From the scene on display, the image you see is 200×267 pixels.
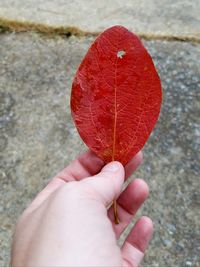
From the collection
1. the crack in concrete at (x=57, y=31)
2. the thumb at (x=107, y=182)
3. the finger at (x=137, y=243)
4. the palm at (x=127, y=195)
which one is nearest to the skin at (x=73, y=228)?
the thumb at (x=107, y=182)

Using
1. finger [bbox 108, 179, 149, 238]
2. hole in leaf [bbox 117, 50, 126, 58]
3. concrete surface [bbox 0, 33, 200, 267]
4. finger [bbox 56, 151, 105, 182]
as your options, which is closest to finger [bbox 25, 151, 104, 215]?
finger [bbox 56, 151, 105, 182]

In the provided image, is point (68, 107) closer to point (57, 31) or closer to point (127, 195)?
point (57, 31)

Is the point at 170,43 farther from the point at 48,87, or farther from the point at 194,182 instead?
the point at 194,182

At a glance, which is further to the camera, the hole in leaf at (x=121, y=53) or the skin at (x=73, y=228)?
the hole in leaf at (x=121, y=53)

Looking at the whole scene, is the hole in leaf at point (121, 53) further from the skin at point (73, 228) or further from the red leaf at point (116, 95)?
the skin at point (73, 228)

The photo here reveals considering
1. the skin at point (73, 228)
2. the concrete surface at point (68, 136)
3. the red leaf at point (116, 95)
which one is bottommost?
the concrete surface at point (68, 136)

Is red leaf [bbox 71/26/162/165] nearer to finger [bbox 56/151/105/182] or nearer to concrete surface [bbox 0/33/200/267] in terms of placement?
finger [bbox 56/151/105/182]
